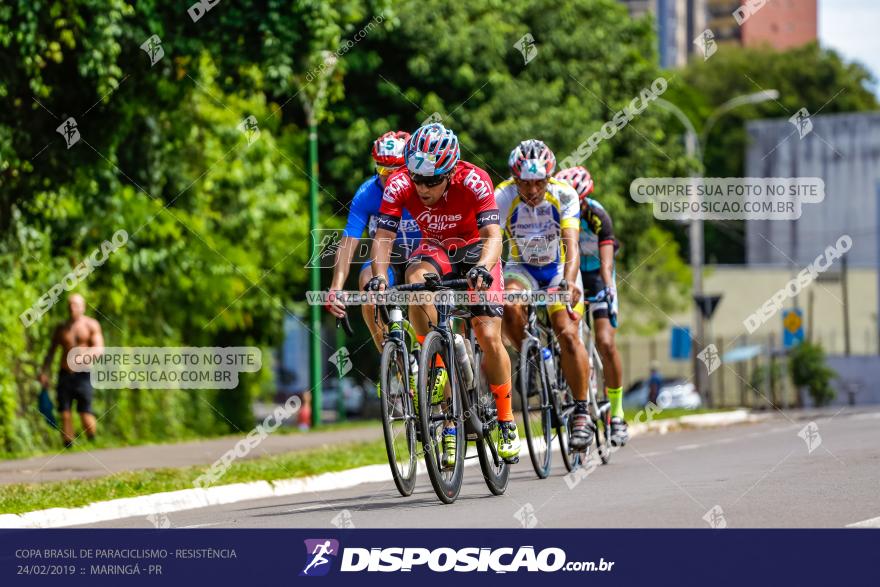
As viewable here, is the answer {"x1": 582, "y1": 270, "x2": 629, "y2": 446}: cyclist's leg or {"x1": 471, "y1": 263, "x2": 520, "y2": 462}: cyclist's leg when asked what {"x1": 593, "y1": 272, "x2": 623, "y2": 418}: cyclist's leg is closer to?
{"x1": 582, "y1": 270, "x2": 629, "y2": 446}: cyclist's leg

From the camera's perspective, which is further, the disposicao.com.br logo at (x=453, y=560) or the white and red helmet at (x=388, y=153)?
the white and red helmet at (x=388, y=153)

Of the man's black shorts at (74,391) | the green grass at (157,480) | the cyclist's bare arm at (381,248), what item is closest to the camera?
the cyclist's bare arm at (381,248)

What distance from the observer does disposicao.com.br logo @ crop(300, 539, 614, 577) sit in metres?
6.70

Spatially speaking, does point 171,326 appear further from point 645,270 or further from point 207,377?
point 645,270

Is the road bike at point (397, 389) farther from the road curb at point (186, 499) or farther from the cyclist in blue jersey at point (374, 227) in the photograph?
the road curb at point (186, 499)

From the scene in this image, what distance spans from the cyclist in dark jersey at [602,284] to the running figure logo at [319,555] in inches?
231

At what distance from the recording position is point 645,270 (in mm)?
56625

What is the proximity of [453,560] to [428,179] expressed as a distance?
3.22 m

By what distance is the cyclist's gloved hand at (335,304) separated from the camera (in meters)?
9.59

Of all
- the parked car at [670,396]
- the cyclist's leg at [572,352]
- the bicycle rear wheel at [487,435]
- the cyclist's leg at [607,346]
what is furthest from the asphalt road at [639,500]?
the parked car at [670,396]

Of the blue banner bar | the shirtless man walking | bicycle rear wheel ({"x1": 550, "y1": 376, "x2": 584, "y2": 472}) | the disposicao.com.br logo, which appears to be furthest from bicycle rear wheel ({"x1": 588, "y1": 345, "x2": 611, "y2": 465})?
the shirtless man walking

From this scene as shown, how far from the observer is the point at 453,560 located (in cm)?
682

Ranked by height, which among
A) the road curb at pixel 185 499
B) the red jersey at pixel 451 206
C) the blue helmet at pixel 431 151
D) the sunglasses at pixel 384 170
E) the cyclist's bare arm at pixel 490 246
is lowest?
the road curb at pixel 185 499

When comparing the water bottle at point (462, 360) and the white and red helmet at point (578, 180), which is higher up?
the white and red helmet at point (578, 180)
